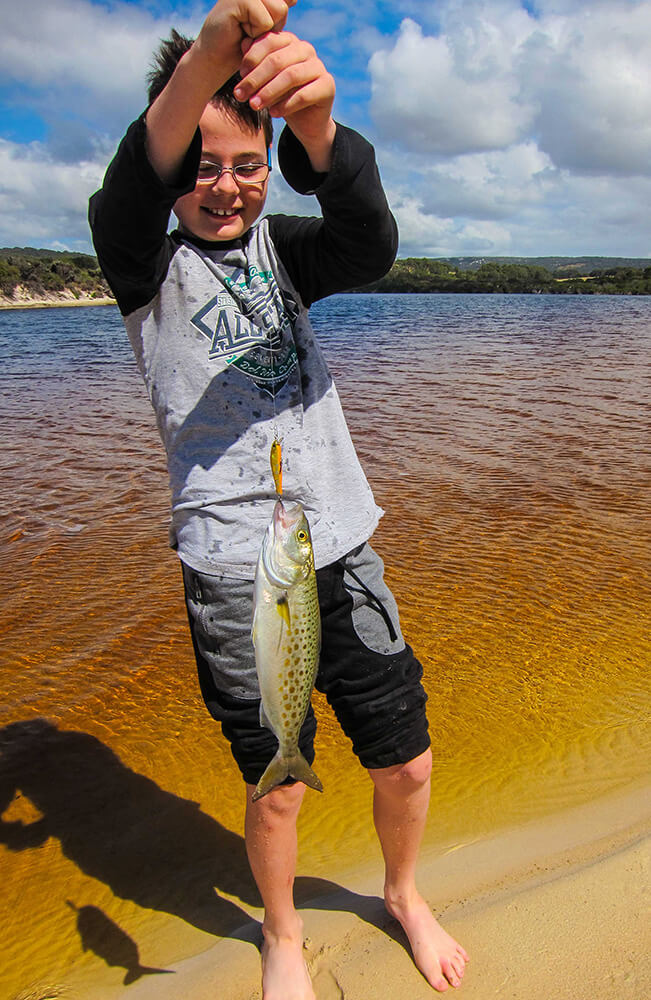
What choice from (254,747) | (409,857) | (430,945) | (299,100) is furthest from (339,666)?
(299,100)

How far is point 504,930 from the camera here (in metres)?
2.47

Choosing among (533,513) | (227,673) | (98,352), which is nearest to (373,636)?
(227,673)

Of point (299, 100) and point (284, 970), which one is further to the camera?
point (284, 970)

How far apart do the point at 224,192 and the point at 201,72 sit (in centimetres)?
43

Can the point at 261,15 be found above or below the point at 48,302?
above

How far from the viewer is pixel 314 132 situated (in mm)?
1983

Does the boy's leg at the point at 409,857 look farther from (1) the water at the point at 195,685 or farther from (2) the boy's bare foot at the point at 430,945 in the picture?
(1) the water at the point at 195,685

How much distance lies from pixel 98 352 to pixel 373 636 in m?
25.3

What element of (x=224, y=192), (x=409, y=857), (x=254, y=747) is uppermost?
(x=224, y=192)

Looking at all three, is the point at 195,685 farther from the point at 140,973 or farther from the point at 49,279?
the point at 49,279

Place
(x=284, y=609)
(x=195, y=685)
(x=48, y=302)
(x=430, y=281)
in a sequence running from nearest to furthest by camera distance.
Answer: (x=284, y=609), (x=195, y=685), (x=48, y=302), (x=430, y=281)

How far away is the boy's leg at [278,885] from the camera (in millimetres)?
2350

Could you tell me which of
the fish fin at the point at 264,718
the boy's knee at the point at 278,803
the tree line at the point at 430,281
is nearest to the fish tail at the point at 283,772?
the fish fin at the point at 264,718

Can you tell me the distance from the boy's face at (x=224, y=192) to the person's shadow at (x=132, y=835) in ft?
8.14
